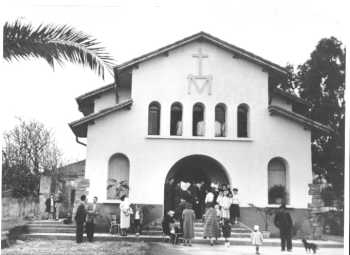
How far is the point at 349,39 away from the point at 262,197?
10000mm

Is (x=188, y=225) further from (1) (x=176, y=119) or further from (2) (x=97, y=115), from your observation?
(2) (x=97, y=115)

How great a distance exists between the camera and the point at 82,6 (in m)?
13.0

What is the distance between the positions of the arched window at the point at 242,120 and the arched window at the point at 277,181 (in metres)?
1.58

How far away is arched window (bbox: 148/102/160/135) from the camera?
21.6 metres

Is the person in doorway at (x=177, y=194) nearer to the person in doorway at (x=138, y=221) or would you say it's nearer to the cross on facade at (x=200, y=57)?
the person in doorway at (x=138, y=221)

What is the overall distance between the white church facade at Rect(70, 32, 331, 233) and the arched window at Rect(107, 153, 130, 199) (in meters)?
0.04

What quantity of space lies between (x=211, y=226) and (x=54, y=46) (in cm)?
903

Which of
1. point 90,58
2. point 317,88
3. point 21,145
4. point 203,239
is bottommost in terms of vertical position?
point 203,239

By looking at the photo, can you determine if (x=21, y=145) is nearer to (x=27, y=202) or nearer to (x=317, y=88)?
(x=27, y=202)

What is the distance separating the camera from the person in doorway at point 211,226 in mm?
17984

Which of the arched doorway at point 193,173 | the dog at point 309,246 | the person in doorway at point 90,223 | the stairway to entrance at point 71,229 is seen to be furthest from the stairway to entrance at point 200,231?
the dog at point 309,246

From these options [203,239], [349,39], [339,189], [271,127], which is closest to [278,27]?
[349,39]

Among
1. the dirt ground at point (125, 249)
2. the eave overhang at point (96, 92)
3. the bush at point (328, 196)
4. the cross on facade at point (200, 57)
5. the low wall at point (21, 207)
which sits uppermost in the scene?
the cross on facade at point (200, 57)

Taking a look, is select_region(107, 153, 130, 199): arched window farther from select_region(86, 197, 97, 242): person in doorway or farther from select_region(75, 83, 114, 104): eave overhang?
select_region(75, 83, 114, 104): eave overhang
